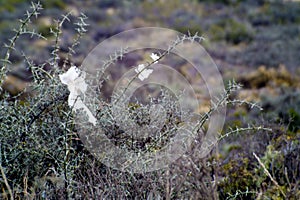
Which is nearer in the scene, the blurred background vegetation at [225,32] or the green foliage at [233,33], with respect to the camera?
the blurred background vegetation at [225,32]

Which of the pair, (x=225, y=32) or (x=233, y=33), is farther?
(x=225, y=32)

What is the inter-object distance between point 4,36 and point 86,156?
33.6 ft

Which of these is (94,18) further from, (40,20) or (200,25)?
(200,25)

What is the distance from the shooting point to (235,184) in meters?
3.15

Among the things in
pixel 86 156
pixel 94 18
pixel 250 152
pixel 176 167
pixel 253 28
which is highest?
pixel 94 18

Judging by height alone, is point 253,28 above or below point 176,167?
above

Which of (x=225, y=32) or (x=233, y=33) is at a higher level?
(x=225, y=32)

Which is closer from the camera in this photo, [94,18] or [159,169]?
[159,169]

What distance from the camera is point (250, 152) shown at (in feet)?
11.7

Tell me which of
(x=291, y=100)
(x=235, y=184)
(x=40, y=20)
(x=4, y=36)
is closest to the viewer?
(x=235, y=184)

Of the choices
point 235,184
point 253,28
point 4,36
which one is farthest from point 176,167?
point 253,28

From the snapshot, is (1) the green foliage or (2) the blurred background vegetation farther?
(1) the green foliage

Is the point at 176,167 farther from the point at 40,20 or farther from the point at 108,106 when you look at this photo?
the point at 40,20

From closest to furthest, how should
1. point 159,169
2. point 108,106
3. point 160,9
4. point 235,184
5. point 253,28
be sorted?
point 159,169, point 108,106, point 235,184, point 253,28, point 160,9
